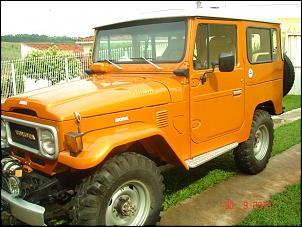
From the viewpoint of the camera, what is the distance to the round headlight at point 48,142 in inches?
124

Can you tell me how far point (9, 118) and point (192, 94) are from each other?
2081mm

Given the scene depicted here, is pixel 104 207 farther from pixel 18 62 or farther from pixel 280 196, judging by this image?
pixel 18 62

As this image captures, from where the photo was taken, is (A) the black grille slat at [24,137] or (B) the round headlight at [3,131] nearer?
(A) the black grille slat at [24,137]

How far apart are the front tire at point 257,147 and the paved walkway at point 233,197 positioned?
0.55 ft

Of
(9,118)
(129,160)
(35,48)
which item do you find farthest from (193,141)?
(35,48)

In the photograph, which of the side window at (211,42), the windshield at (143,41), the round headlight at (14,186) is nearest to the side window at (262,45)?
the side window at (211,42)

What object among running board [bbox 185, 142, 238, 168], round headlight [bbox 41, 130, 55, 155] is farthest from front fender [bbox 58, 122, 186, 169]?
running board [bbox 185, 142, 238, 168]

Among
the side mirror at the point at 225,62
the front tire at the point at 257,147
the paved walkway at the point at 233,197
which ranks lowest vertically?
the paved walkway at the point at 233,197

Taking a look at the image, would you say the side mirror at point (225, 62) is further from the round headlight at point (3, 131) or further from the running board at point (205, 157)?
the round headlight at point (3, 131)

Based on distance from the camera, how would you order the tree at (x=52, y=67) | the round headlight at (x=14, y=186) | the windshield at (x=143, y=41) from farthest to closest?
the tree at (x=52, y=67) → the windshield at (x=143, y=41) → the round headlight at (x=14, y=186)

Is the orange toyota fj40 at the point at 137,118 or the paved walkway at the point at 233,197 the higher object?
the orange toyota fj40 at the point at 137,118

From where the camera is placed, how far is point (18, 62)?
13234mm

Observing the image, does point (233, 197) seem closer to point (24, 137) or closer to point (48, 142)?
point (48, 142)

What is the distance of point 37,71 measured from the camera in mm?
13758
